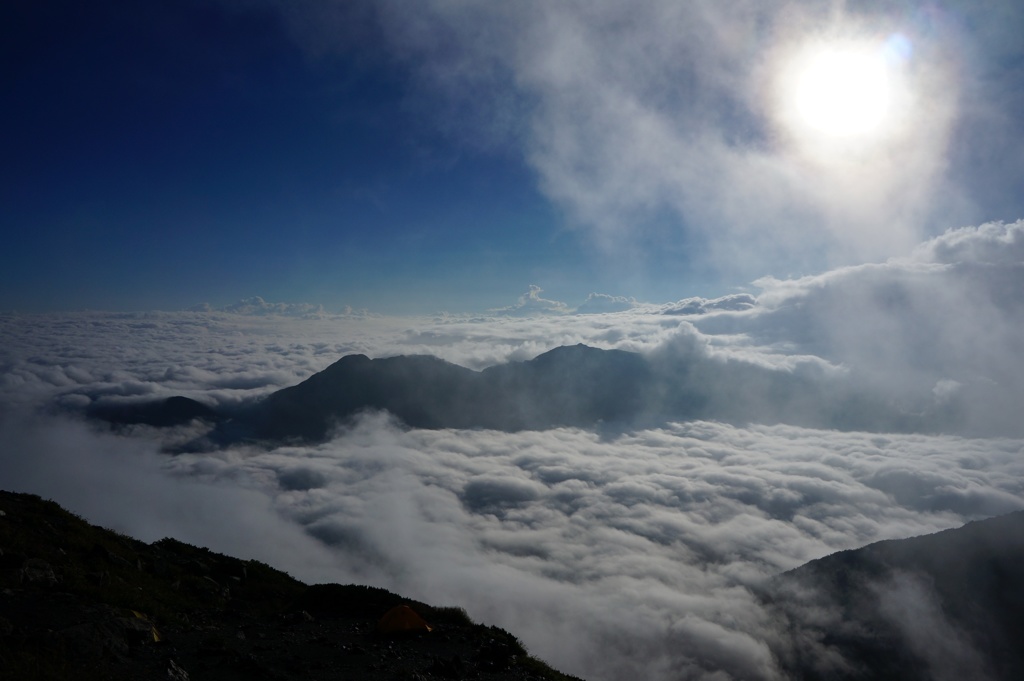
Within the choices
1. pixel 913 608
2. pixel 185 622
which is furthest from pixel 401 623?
pixel 913 608

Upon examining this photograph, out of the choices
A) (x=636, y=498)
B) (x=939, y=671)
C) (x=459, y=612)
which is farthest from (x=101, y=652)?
(x=636, y=498)

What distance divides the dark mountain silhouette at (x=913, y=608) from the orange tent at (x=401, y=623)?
390 feet

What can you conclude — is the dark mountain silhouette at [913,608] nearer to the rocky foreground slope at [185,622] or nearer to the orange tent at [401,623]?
the rocky foreground slope at [185,622]

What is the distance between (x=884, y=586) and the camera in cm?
11675

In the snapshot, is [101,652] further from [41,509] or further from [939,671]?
[939,671]

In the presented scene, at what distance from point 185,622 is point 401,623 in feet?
25.0

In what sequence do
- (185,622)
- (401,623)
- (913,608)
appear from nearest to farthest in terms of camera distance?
(185,622)
(401,623)
(913,608)

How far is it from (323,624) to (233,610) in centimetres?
403

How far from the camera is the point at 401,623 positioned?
756 inches

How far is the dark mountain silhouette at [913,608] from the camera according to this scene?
102688mm

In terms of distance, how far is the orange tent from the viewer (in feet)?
62.0

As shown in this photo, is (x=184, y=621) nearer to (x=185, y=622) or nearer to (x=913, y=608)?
(x=185, y=622)

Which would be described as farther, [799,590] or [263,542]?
[263,542]

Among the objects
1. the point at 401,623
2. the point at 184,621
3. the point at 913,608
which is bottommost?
the point at 913,608
